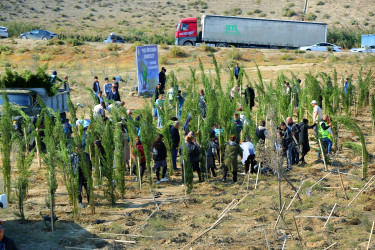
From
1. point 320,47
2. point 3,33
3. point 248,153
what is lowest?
point 248,153

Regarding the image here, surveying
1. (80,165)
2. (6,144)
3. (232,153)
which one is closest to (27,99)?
(6,144)

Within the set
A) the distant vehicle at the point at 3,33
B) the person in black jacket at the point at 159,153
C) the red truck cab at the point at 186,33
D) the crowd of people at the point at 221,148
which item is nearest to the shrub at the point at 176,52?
the red truck cab at the point at 186,33

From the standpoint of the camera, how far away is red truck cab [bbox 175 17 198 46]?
42094 millimetres

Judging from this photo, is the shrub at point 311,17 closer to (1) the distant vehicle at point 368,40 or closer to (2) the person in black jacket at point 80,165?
(1) the distant vehicle at point 368,40

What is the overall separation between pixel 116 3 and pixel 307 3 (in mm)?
24194

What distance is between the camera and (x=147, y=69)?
22922 millimetres

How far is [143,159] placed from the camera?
1185 cm

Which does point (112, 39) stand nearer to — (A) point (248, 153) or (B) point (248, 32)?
(B) point (248, 32)

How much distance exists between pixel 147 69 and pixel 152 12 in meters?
45.2

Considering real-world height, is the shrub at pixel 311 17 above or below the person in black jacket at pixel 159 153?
above

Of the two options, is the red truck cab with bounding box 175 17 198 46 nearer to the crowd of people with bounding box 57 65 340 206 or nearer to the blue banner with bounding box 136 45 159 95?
the blue banner with bounding box 136 45 159 95

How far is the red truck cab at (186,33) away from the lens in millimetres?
42094

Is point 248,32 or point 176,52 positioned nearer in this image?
point 176,52

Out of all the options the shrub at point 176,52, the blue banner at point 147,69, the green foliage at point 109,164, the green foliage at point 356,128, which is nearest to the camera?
the green foliage at point 109,164
